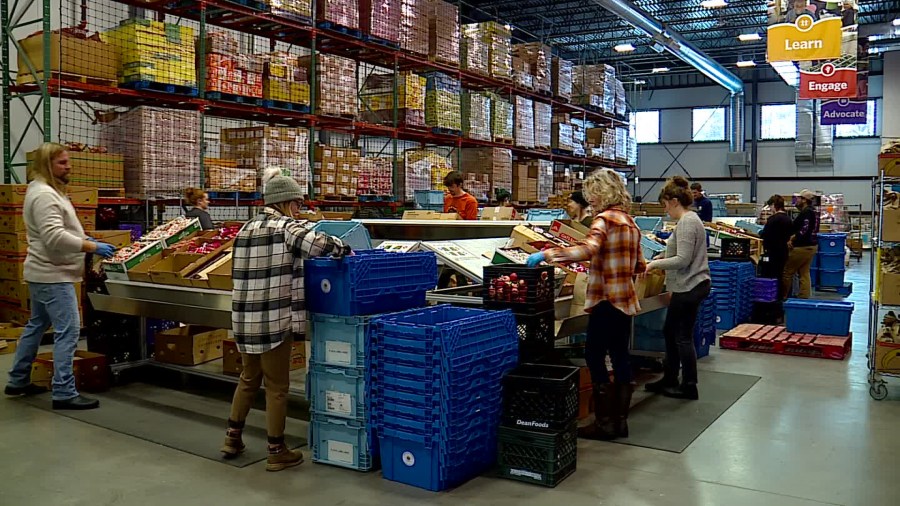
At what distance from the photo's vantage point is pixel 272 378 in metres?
4.23

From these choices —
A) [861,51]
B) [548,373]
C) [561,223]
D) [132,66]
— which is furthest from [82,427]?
[861,51]

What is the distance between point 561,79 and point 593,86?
188 centimetres

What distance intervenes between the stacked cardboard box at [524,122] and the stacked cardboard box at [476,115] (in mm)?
1081

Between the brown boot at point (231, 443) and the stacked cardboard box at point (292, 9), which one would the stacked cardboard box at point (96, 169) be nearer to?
the stacked cardboard box at point (292, 9)

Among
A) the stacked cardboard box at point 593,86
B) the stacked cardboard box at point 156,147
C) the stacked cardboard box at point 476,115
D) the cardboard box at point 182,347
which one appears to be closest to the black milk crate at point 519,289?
the cardboard box at point 182,347

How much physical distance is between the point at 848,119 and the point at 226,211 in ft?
50.2

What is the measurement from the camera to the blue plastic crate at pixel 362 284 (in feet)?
13.7

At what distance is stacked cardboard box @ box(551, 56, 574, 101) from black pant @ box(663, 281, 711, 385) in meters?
10.4

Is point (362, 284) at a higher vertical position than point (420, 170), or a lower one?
lower

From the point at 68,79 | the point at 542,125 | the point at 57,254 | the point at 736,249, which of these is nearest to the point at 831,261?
the point at 736,249

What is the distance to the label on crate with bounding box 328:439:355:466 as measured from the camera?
4.26 meters

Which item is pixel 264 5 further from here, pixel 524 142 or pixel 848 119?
pixel 848 119

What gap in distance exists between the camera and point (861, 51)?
15297 mm

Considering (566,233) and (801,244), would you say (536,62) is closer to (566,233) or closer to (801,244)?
(801,244)
